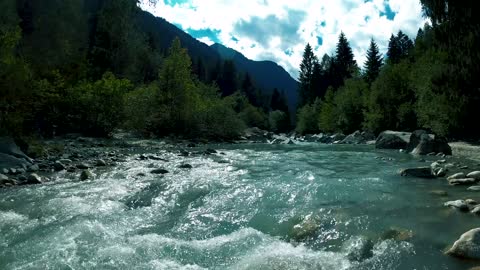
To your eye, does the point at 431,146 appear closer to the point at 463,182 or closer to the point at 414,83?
the point at 463,182

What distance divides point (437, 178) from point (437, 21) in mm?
8616

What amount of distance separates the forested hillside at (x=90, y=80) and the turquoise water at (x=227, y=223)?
7.22 metres

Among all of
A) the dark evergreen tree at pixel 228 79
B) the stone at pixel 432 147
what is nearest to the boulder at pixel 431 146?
the stone at pixel 432 147

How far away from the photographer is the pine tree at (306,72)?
8638cm

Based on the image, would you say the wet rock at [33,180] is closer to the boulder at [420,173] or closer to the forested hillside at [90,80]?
the forested hillside at [90,80]

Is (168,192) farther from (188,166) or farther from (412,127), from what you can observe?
(412,127)

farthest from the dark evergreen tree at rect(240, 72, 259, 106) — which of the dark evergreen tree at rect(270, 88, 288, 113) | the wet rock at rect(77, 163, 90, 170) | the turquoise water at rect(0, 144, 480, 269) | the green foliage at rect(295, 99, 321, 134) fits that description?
the turquoise water at rect(0, 144, 480, 269)

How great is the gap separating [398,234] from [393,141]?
23.1 metres

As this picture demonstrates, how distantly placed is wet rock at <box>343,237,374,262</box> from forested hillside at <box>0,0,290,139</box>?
15.5 m

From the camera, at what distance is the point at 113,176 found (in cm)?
1391

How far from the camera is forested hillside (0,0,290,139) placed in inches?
732

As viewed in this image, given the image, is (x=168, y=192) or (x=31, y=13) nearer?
(x=168, y=192)

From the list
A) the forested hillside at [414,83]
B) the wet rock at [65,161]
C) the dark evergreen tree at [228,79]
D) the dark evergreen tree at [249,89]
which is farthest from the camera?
the dark evergreen tree at [228,79]

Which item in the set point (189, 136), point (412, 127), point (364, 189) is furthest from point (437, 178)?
point (412, 127)
